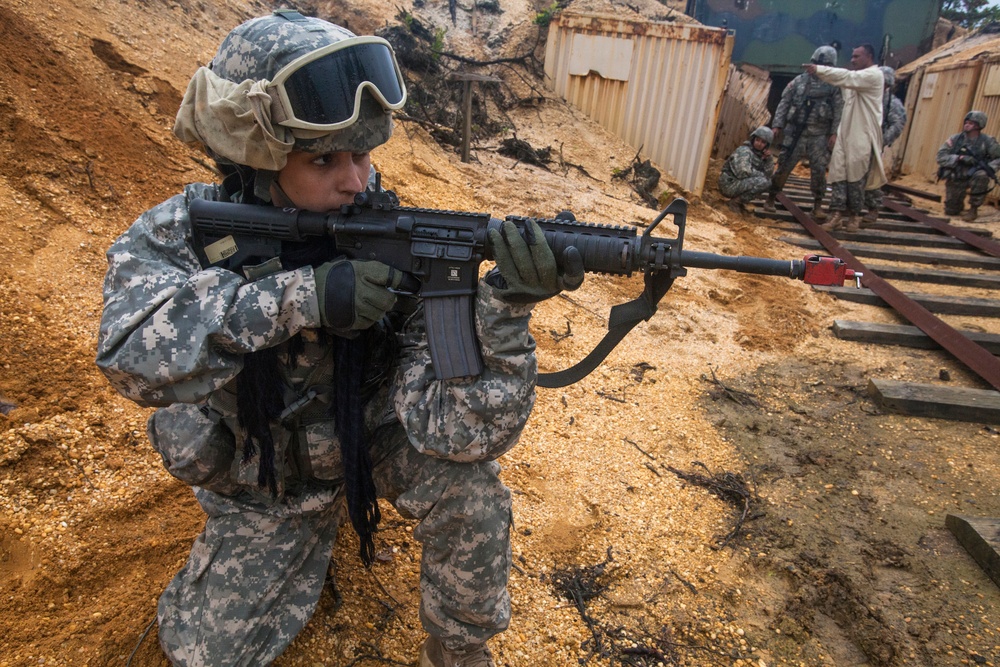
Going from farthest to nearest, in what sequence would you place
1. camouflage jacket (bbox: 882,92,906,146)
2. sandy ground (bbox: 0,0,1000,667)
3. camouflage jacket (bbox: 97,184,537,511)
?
camouflage jacket (bbox: 882,92,906,146)
sandy ground (bbox: 0,0,1000,667)
camouflage jacket (bbox: 97,184,537,511)

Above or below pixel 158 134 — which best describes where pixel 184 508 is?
below

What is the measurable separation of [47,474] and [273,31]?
186 cm

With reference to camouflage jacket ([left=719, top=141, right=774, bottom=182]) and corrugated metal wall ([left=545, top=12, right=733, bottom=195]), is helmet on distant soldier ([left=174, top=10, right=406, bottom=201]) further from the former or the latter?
camouflage jacket ([left=719, top=141, right=774, bottom=182])

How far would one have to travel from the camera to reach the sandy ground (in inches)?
87.7

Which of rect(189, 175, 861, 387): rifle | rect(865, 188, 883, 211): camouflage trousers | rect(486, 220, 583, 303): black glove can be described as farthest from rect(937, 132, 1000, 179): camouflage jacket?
A: rect(486, 220, 583, 303): black glove

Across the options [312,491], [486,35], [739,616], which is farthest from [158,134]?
[486,35]

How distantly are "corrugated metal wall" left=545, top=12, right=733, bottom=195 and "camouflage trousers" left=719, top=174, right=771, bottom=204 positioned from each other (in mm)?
420

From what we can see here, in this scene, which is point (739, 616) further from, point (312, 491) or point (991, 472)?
point (991, 472)

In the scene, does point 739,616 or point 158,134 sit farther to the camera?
point 158,134

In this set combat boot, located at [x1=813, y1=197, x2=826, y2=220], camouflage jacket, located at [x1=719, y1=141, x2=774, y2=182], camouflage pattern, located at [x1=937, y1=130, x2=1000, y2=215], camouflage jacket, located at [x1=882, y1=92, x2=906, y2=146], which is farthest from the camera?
camouflage jacket, located at [x1=882, y1=92, x2=906, y2=146]

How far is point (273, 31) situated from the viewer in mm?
1901

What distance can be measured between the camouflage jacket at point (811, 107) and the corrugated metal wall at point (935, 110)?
5.42 m

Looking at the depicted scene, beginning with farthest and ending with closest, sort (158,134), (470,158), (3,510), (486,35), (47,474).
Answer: (486,35) < (470,158) < (158,134) < (47,474) < (3,510)

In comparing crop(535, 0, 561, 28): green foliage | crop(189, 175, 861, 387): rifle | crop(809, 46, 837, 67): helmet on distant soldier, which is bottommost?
crop(189, 175, 861, 387): rifle
